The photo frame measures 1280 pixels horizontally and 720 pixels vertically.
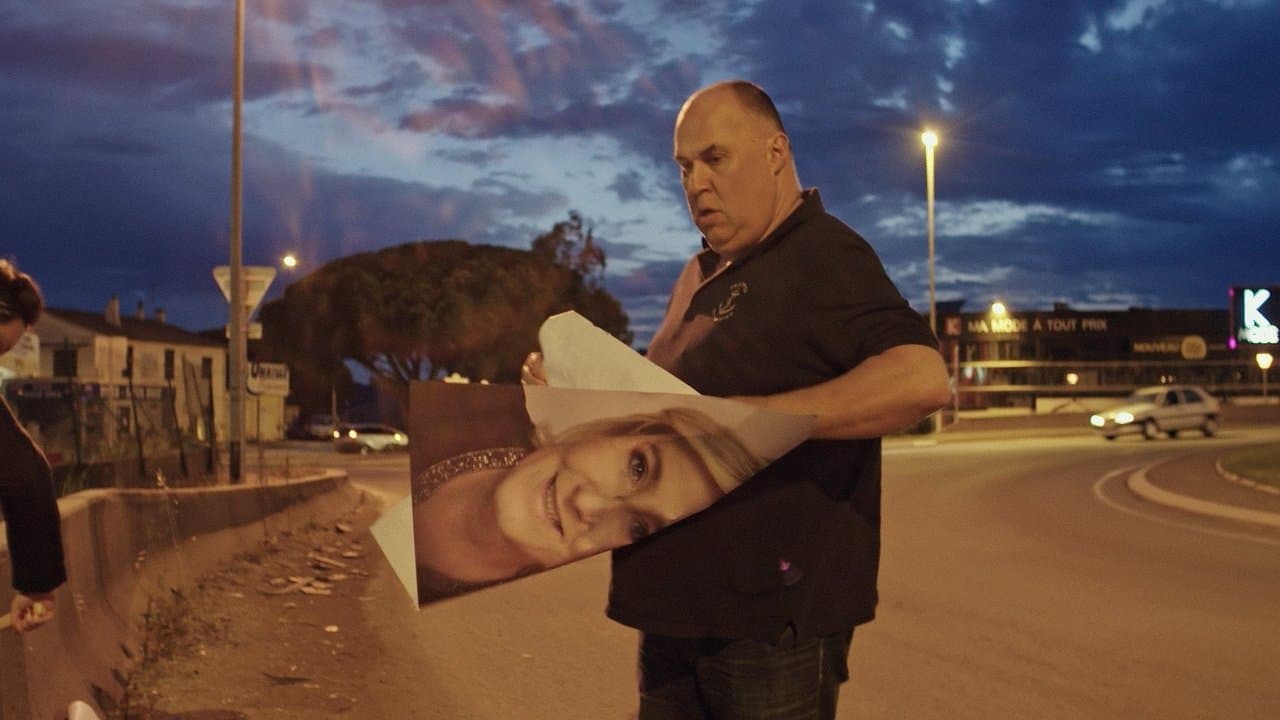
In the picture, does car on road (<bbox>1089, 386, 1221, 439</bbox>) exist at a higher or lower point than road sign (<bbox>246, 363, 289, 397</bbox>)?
lower

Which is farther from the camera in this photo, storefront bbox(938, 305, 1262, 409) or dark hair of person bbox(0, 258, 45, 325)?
storefront bbox(938, 305, 1262, 409)

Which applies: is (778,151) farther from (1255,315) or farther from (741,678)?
(1255,315)

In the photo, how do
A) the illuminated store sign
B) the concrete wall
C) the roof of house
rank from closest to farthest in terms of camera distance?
the concrete wall
the illuminated store sign
the roof of house

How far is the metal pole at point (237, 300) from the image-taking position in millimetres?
16156

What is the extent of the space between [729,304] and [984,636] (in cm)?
634

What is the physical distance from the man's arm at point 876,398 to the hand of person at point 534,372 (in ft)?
1.43

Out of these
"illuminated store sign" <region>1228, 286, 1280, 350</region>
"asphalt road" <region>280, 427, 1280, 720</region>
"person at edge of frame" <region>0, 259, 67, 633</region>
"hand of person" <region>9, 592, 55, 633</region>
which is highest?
"illuminated store sign" <region>1228, 286, 1280, 350</region>

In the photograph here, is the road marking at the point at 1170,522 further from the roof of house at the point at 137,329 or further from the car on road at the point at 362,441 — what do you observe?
the roof of house at the point at 137,329

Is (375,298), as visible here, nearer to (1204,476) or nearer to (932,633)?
(1204,476)

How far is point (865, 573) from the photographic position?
7.46ft

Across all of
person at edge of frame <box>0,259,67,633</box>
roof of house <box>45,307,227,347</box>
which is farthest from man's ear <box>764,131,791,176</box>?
roof of house <box>45,307,227,347</box>

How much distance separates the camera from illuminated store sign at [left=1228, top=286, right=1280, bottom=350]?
1351 inches

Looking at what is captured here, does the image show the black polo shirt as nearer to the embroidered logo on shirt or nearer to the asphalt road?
the embroidered logo on shirt

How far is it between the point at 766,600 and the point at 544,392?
504 millimetres
